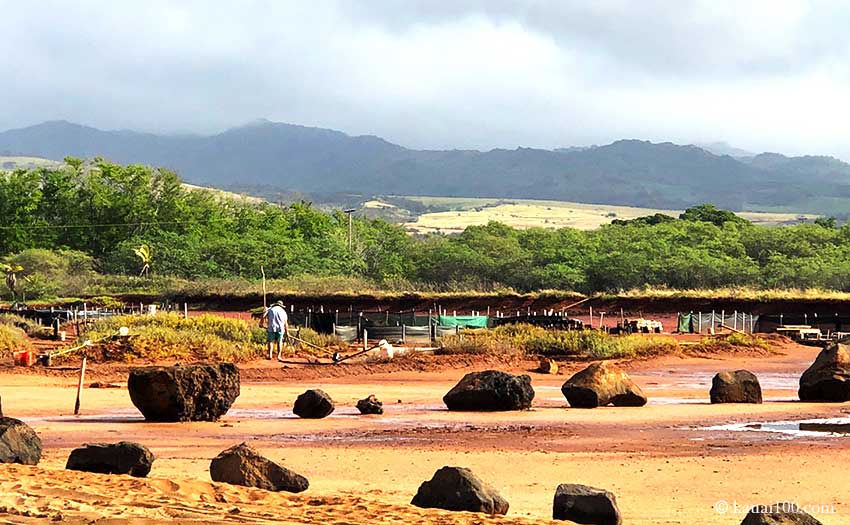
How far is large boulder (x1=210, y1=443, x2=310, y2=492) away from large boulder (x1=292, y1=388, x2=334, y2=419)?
8.50m

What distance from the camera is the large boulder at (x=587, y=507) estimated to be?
10625mm

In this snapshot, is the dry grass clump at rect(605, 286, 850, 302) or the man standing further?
the dry grass clump at rect(605, 286, 850, 302)

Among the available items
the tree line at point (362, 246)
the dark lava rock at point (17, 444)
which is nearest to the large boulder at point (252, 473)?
the dark lava rock at point (17, 444)

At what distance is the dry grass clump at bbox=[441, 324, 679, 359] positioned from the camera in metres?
35.0

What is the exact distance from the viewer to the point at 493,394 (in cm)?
2186

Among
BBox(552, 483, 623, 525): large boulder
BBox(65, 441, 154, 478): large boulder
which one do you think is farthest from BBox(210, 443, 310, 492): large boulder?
BBox(552, 483, 623, 525): large boulder

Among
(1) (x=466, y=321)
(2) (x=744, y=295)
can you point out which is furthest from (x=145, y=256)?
(2) (x=744, y=295)

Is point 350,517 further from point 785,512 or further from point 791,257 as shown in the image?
point 791,257

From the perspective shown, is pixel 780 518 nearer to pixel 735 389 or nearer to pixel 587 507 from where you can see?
pixel 587 507

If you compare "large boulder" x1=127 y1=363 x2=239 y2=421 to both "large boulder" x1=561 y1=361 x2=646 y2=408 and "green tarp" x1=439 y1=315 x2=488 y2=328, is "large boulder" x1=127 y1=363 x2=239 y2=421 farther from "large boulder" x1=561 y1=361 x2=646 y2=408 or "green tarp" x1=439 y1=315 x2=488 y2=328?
"green tarp" x1=439 y1=315 x2=488 y2=328

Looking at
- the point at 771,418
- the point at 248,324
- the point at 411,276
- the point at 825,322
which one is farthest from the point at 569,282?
the point at 771,418

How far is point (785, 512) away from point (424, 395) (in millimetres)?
16242

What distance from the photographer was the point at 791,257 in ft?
254

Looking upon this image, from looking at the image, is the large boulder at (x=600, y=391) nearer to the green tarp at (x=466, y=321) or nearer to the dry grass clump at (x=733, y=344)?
the dry grass clump at (x=733, y=344)
